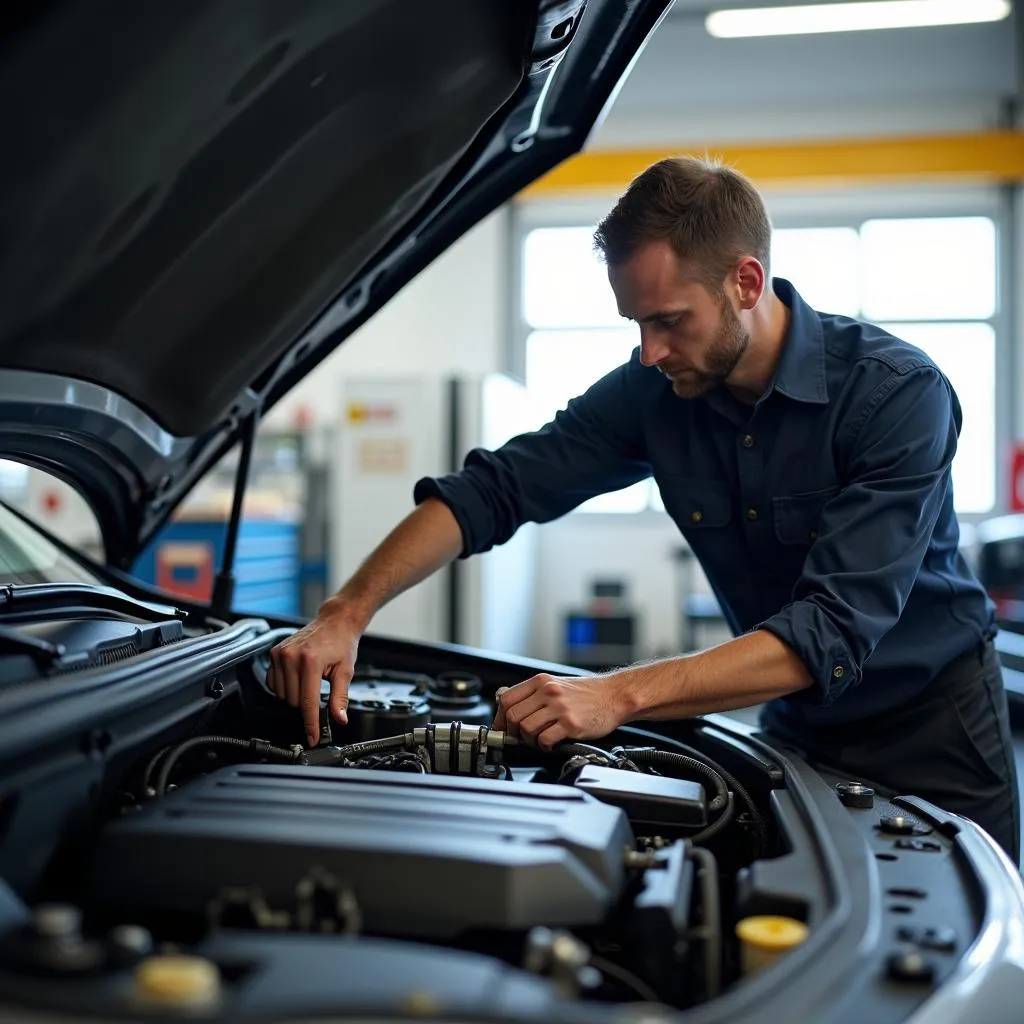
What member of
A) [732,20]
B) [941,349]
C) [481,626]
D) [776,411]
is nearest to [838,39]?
[732,20]

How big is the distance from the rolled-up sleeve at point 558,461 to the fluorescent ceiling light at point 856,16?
4.11 meters

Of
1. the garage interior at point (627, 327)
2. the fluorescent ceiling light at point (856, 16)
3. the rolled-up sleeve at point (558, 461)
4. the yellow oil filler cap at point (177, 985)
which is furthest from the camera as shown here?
the garage interior at point (627, 327)

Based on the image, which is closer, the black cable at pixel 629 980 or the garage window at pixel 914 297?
the black cable at pixel 629 980

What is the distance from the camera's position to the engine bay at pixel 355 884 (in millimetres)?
625

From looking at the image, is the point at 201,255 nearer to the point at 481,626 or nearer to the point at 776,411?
the point at 776,411

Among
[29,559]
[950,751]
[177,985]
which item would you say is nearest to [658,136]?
[950,751]

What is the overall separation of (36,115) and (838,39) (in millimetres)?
5739

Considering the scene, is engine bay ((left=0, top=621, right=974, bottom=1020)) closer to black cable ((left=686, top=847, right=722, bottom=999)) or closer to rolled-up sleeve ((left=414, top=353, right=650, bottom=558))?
black cable ((left=686, top=847, right=722, bottom=999))

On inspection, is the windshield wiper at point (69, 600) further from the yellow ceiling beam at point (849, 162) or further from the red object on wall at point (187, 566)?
the yellow ceiling beam at point (849, 162)

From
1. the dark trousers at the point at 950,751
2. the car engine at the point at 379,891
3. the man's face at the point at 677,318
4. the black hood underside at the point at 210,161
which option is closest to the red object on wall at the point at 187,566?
the black hood underside at the point at 210,161

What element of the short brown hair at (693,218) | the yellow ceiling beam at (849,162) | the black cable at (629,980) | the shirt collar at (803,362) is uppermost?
the yellow ceiling beam at (849,162)

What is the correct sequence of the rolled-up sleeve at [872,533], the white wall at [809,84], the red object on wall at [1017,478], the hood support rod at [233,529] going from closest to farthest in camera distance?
the rolled-up sleeve at [872,533] → the hood support rod at [233,529] → the white wall at [809,84] → the red object on wall at [1017,478]

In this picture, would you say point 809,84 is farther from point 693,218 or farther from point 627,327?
point 693,218

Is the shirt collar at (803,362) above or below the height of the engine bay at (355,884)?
above
